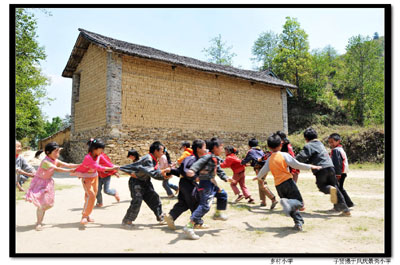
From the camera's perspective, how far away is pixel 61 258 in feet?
9.09

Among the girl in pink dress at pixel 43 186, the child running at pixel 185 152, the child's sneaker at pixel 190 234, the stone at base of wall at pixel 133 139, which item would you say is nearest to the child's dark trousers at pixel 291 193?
the child's sneaker at pixel 190 234

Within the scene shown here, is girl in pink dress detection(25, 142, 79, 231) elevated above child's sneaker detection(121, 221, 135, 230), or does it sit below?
above

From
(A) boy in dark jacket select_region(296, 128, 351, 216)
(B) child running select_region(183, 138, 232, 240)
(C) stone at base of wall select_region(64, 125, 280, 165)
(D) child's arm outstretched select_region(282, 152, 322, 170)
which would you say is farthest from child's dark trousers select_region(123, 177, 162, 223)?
(C) stone at base of wall select_region(64, 125, 280, 165)

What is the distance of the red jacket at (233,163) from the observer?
5727 millimetres

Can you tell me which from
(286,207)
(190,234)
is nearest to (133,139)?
(190,234)

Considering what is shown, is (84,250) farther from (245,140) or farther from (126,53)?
(245,140)

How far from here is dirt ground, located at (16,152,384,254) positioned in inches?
125

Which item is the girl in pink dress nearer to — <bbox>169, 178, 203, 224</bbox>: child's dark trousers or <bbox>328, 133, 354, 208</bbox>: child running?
<bbox>169, 178, 203, 224</bbox>: child's dark trousers

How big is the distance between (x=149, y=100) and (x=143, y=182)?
9.45 m

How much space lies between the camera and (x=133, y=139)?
12.7 m

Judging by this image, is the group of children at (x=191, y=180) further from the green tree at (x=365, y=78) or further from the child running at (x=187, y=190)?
the green tree at (x=365, y=78)

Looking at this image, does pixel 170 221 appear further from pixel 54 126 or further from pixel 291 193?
pixel 54 126

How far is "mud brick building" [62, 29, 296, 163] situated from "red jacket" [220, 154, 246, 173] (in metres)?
7.66

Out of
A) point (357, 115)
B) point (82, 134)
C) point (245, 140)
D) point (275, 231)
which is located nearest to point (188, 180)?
point (275, 231)
